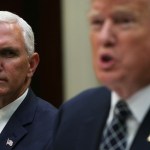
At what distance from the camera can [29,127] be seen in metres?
2.07

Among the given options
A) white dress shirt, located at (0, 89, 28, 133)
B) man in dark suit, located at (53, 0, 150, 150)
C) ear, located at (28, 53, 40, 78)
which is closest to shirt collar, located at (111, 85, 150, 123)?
man in dark suit, located at (53, 0, 150, 150)

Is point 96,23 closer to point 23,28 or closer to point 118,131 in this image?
point 118,131

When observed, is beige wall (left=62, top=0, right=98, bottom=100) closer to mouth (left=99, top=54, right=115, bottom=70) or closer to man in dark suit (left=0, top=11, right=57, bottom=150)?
man in dark suit (left=0, top=11, right=57, bottom=150)

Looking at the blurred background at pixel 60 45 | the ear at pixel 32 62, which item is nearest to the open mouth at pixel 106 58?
the ear at pixel 32 62

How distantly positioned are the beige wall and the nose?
8.14 ft

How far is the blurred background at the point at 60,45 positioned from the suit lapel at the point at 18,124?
1.54 metres

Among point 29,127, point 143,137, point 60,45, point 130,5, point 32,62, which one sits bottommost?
point 60,45

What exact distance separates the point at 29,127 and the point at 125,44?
0.97m

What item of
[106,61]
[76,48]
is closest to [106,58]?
[106,61]

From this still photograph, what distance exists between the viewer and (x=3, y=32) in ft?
7.06

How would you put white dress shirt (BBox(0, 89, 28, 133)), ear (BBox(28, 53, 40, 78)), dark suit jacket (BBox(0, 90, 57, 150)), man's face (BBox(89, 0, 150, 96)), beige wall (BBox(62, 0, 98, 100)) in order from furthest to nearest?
beige wall (BBox(62, 0, 98, 100))
ear (BBox(28, 53, 40, 78))
white dress shirt (BBox(0, 89, 28, 133))
dark suit jacket (BBox(0, 90, 57, 150))
man's face (BBox(89, 0, 150, 96))

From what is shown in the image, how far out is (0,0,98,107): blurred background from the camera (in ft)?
12.4

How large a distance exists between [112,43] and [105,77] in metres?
0.08

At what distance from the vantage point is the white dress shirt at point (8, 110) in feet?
6.95
